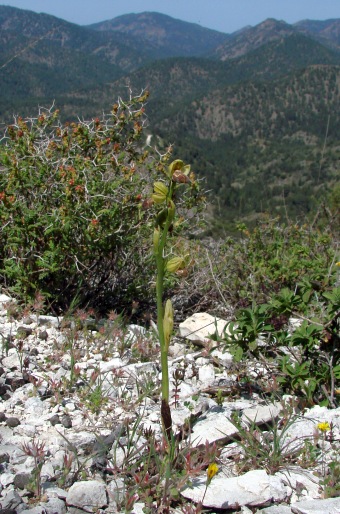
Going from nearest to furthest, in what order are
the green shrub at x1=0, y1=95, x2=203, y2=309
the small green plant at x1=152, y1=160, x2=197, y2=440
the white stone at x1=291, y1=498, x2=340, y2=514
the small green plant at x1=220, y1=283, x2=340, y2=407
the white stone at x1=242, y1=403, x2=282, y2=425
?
1. the white stone at x1=291, y1=498, x2=340, y2=514
2. the small green plant at x1=152, y1=160, x2=197, y2=440
3. the white stone at x1=242, y1=403, x2=282, y2=425
4. the small green plant at x1=220, y1=283, x2=340, y2=407
5. the green shrub at x1=0, y1=95, x2=203, y2=309

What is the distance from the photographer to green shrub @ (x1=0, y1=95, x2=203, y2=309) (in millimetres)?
4445

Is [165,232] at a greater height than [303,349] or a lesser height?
greater

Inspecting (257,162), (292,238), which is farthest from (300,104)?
(292,238)

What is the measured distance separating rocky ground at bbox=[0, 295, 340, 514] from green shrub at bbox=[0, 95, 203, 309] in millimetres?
619

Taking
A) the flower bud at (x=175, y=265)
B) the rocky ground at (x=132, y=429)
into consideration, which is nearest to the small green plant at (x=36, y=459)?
the rocky ground at (x=132, y=429)

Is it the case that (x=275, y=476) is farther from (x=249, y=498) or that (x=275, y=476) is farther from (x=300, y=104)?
(x=300, y=104)

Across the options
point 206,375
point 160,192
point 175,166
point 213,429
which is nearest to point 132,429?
point 213,429

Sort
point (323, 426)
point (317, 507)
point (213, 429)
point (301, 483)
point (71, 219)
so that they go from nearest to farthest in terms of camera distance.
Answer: point (317, 507)
point (301, 483)
point (323, 426)
point (213, 429)
point (71, 219)

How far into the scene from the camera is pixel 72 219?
14.3 feet

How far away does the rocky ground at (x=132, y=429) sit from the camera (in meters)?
2.48

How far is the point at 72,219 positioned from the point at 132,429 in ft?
6.63

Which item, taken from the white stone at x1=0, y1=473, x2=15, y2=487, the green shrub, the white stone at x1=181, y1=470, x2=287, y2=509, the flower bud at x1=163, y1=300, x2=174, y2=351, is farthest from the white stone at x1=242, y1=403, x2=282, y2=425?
the green shrub

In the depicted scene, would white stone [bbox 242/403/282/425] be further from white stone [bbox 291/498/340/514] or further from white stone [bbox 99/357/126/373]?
white stone [bbox 99/357/126/373]

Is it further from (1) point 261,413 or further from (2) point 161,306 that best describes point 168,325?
(1) point 261,413
